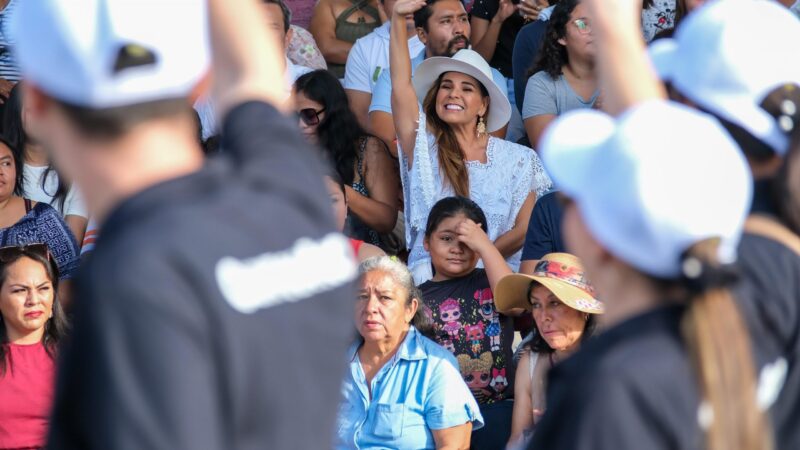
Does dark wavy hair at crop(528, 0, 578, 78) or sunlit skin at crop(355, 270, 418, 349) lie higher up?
dark wavy hair at crop(528, 0, 578, 78)

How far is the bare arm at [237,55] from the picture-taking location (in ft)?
5.73

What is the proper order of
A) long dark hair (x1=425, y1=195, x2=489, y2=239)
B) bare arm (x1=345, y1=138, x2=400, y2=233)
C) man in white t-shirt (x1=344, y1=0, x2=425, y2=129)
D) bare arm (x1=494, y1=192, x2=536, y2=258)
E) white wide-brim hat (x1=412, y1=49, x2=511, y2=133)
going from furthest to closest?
1. man in white t-shirt (x1=344, y1=0, x2=425, y2=129)
2. white wide-brim hat (x1=412, y1=49, x2=511, y2=133)
3. bare arm (x1=345, y1=138, x2=400, y2=233)
4. bare arm (x1=494, y1=192, x2=536, y2=258)
5. long dark hair (x1=425, y1=195, x2=489, y2=239)

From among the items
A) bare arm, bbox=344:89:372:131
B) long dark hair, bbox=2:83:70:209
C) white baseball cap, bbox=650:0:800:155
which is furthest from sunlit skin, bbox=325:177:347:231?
white baseball cap, bbox=650:0:800:155

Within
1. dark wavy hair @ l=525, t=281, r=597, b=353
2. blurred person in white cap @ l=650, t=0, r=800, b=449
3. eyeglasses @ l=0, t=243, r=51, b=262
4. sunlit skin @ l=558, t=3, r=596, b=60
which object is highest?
sunlit skin @ l=558, t=3, r=596, b=60

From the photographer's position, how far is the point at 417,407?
5.36m

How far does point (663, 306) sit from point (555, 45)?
5.22 m

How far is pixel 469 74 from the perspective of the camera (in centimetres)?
669

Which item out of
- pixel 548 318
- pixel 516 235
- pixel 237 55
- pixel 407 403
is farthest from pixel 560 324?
pixel 237 55

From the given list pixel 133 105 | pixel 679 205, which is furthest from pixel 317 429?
pixel 679 205

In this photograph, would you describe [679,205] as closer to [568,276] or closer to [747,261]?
[747,261]

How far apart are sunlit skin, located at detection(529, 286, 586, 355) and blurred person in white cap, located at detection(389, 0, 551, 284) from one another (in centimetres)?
103

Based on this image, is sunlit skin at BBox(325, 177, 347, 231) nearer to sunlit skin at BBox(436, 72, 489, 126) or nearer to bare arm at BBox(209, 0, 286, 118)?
sunlit skin at BBox(436, 72, 489, 126)

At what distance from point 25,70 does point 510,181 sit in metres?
5.05

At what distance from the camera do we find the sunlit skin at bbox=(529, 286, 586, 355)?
5.27 meters
